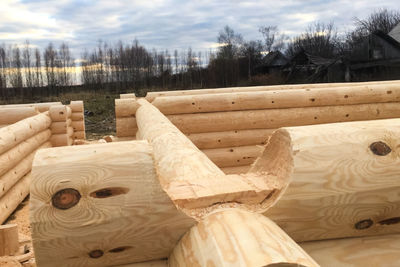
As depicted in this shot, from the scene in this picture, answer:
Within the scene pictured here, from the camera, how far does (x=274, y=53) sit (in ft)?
132

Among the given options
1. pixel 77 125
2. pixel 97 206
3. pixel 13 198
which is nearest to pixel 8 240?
pixel 13 198

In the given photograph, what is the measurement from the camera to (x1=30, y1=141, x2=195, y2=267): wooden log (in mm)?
1380

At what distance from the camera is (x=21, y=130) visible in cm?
662

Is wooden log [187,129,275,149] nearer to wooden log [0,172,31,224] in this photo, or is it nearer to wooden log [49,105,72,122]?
wooden log [0,172,31,224]

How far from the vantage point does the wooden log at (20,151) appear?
561 cm

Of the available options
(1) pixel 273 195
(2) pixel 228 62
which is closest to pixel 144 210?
(1) pixel 273 195

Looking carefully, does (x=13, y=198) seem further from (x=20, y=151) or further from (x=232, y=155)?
(x=232, y=155)

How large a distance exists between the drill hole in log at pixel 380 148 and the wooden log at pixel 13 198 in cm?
520

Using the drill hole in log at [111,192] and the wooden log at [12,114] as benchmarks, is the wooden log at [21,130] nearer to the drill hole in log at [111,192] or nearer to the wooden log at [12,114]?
the wooden log at [12,114]

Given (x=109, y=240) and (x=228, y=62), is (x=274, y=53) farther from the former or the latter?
(x=109, y=240)

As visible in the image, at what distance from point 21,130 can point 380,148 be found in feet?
21.4

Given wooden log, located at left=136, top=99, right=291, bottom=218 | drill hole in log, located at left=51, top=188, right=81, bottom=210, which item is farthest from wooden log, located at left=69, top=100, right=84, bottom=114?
drill hole in log, located at left=51, top=188, right=81, bottom=210

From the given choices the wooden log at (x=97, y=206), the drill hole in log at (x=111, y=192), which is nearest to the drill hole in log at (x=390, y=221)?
the wooden log at (x=97, y=206)

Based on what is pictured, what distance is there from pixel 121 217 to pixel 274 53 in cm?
4103
